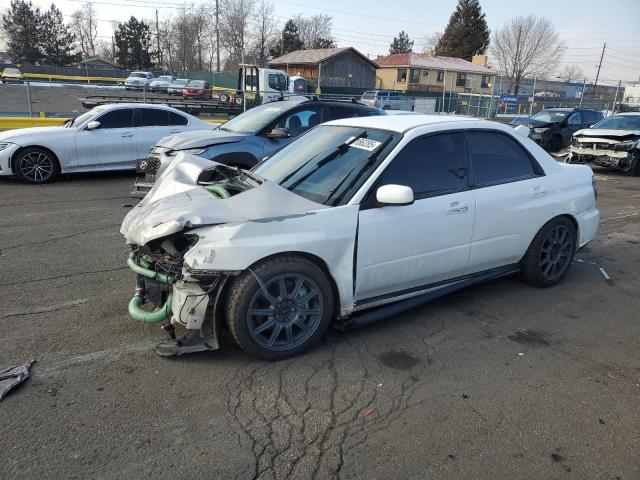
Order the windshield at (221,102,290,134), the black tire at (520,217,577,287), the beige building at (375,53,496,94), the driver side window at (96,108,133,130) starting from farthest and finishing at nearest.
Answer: the beige building at (375,53,496,94)
the driver side window at (96,108,133,130)
the windshield at (221,102,290,134)
the black tire at (520,217,577,287)

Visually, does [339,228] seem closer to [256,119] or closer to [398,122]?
[398,122]

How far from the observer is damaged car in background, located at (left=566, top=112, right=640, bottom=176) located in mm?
12818

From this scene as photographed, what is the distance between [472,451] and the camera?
2611mm

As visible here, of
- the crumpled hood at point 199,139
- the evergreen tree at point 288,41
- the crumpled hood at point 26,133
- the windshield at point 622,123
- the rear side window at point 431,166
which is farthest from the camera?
the evergreen tree at point 288,41

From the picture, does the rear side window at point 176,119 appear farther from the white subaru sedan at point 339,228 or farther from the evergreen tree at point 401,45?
the evergreen tree at point 401,45

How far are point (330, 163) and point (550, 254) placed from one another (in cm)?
251

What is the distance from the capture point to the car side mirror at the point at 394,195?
3412 mm

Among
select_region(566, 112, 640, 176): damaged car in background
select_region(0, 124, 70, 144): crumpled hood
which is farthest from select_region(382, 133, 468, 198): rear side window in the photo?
select_region(566, 112, 640, 176): damaged car in background

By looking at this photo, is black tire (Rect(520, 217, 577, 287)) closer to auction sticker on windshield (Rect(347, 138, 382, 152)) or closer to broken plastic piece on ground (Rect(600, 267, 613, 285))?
broken plastic piece on ground (Rect(600, 267, 613, 285))

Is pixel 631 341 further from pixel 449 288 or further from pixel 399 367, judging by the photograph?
pixel 399 367

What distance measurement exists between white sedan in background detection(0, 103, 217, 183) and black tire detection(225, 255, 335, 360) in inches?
315

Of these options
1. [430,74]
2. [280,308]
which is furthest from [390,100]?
[430,74]

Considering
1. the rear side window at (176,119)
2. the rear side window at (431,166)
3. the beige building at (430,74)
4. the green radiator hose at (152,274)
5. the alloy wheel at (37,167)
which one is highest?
the beige building at (430,74)

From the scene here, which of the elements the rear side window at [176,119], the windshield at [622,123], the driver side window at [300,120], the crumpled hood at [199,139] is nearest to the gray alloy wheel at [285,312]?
the crumpled hood at [199,139]
